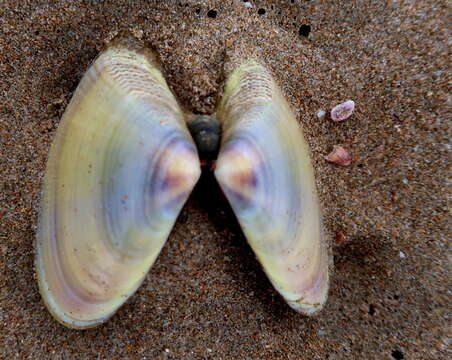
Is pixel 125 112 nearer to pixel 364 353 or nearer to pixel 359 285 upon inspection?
pixel 359 285

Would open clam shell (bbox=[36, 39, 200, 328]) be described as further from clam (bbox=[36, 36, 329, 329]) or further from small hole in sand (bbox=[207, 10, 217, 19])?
small hole in sand (bbox=[207, 10, 217, 19])

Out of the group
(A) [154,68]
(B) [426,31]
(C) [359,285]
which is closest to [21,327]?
(A) [154,68]

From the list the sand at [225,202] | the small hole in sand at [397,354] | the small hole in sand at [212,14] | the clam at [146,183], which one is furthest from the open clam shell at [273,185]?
the small hole in sand at [397,354]

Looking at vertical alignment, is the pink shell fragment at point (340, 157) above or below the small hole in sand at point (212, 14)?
below

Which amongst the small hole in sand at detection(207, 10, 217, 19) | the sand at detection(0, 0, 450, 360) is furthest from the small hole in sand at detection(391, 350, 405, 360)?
the small hole in sand at detection(207, 10, 217, 19)

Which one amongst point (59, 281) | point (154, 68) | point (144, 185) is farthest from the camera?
point (154, 68)

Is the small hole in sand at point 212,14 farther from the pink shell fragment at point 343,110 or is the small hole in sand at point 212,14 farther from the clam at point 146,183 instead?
the pink shell fragment at point 343,110

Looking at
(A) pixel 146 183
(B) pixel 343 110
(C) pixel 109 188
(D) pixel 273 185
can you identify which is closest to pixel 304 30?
(B) pixel 343 110
